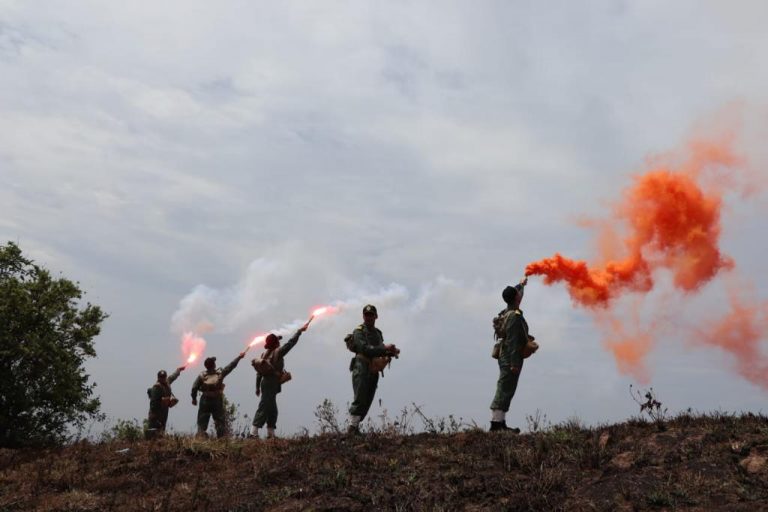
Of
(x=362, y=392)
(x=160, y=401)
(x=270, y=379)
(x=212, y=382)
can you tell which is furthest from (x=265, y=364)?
(x=160, y=401)

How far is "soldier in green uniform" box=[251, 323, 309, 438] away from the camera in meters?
14.6

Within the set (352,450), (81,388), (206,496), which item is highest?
(81,388)

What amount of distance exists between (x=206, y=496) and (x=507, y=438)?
451 centimetres

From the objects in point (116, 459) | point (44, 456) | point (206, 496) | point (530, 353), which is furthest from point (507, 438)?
point (44, 456)

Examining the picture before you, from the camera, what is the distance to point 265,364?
1470 centimetres

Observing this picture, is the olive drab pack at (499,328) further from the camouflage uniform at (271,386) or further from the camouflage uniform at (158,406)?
the camouflage uniform at (158,406)

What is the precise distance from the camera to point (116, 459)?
12180 millimetres

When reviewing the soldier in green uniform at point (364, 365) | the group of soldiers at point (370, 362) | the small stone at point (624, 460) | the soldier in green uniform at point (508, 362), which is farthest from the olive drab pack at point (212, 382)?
the small stone at point (624, 460)

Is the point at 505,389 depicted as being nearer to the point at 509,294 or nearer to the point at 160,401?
the point at 509,294

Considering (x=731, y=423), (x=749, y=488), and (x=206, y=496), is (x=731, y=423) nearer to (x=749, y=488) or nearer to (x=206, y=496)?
(x=749, y=488)

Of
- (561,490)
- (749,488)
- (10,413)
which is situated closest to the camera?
(749,488)

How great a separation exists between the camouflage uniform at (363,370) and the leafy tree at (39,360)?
8.22 m

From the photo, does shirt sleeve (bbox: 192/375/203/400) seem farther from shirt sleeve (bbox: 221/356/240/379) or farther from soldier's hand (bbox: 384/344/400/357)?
soldier's hand (bbox: 384/344/400/357)

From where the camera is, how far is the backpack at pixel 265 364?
14.7 meters
